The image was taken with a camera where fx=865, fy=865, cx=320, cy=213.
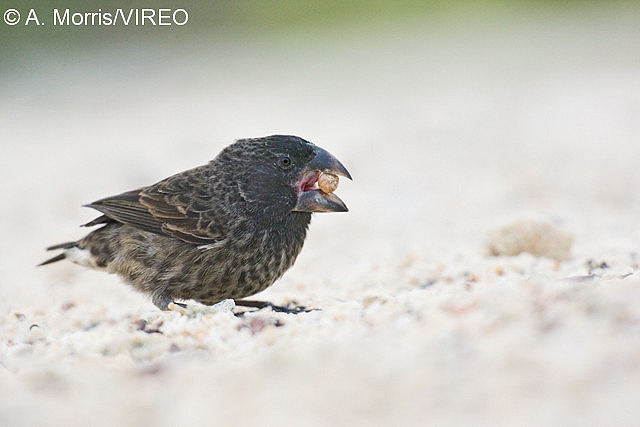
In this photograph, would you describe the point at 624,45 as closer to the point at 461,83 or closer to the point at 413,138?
A: the point at 461,83

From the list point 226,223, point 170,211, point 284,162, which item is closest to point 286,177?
point 284,162

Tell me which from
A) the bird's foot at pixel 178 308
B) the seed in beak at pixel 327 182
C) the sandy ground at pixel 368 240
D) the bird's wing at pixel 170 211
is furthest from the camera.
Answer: the seed in beak at pixel 327 182

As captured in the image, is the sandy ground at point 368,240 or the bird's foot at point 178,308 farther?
the bird's foot at point 178,308

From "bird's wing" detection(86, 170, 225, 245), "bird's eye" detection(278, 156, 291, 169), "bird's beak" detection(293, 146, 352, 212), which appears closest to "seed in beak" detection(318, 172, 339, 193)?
"bird's beak" detection(293, 146, 352, 212)

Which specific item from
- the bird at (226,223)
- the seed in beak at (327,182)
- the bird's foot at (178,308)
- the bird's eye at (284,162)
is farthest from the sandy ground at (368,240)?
the bird's eye at (284,162)

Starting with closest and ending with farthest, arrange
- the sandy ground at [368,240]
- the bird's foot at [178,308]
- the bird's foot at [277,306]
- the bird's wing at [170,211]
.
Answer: the sandy ground at [368,240] → the bird's foot at [178,308] → the bird's foot at [277,306] → the bird's wing at [170,211]

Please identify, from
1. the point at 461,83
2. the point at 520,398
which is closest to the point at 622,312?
the point at 520,398

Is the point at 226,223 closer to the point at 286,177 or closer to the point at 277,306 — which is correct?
the point at 286,177

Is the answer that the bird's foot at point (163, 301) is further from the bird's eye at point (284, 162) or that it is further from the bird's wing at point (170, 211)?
the bird's eye at point (284, 162)
